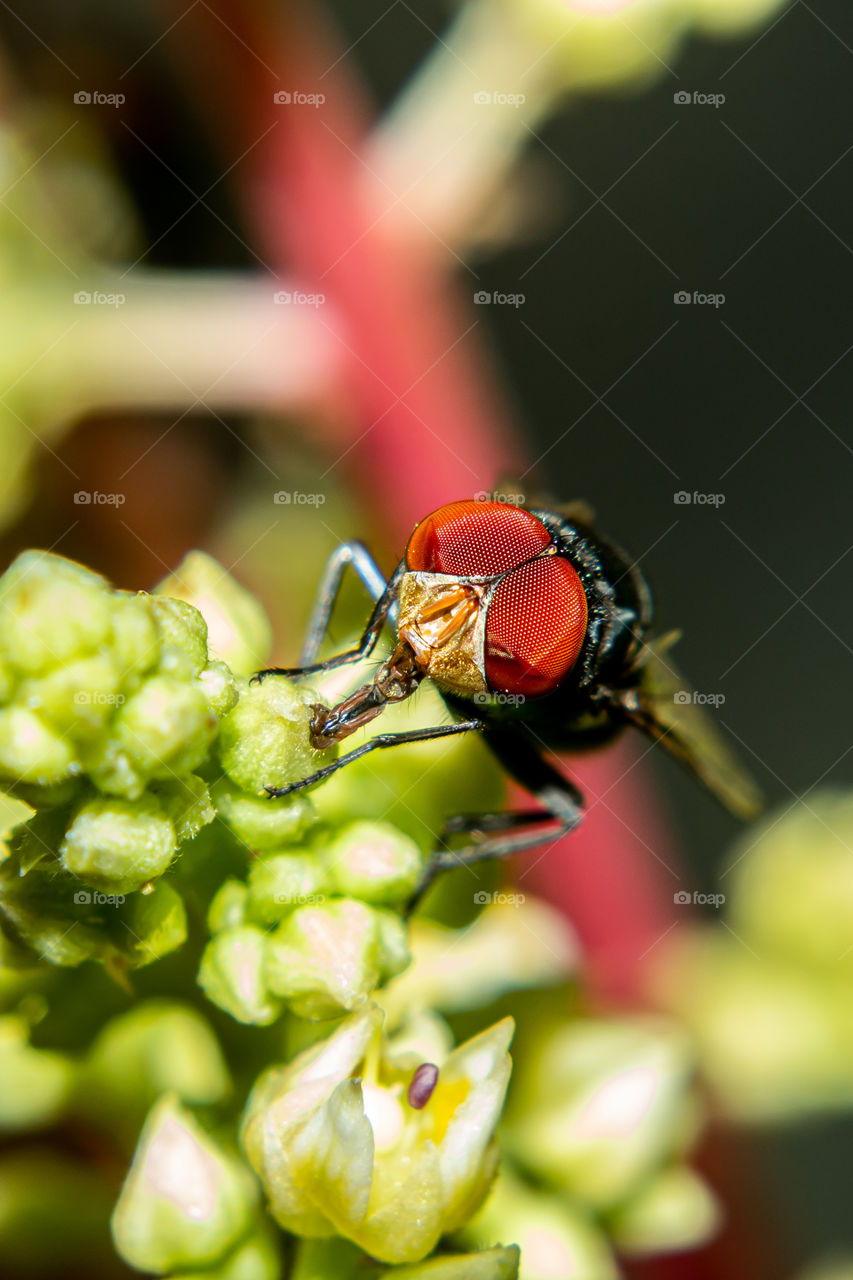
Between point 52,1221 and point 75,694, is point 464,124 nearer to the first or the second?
point 75,694

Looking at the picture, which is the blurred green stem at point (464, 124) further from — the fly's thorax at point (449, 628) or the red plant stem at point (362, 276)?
the fly's thorax at point (449, 628)

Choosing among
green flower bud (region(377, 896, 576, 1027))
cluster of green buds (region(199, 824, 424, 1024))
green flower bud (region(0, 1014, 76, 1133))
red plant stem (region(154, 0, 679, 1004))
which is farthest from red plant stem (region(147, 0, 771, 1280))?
green flower bud (region(0, 1014, 76, 1133))

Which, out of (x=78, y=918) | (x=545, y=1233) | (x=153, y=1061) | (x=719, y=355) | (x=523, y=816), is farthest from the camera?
(x=719, y=355)

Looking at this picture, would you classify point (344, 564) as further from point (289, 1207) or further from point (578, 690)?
point (289, 1207)

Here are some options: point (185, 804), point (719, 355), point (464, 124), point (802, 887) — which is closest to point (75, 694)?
point (185, 804)

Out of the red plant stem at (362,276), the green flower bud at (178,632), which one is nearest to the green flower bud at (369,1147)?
the green flower bud at (178,632)

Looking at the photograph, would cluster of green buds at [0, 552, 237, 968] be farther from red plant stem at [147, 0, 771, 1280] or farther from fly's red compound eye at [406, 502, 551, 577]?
red plant stem at [147, 0, 771, 1280]
